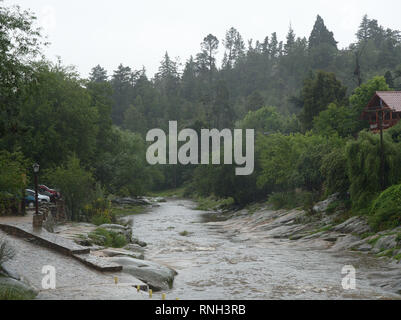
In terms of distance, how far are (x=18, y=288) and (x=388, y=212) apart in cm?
2191

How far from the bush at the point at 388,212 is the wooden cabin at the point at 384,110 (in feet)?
52.0

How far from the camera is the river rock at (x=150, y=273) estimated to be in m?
18.3

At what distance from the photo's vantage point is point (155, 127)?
120 metres

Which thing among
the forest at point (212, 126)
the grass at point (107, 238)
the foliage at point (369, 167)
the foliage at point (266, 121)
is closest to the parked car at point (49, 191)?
the forest at point (212, 126)

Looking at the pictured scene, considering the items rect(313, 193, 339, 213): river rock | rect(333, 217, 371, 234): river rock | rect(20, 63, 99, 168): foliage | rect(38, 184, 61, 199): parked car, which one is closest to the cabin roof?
rect(313, 193, 339, 213): river rock

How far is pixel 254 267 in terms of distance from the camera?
2312cm

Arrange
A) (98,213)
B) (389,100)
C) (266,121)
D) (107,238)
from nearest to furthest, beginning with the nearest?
(107,238) → (98,213) → (389,100) → (266,121)

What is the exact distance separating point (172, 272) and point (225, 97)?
3809 inches

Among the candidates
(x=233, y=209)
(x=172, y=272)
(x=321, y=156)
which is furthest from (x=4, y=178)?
(x=233, y=209)

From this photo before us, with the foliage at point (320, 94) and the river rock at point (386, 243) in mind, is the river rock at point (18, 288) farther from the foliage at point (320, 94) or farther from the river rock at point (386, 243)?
the foliage at point (320, 94)

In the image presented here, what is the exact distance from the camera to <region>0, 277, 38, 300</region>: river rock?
42.2ft

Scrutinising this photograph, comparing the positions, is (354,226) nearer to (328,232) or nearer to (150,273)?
(328,232)

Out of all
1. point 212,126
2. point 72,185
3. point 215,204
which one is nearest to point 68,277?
point 72,185
